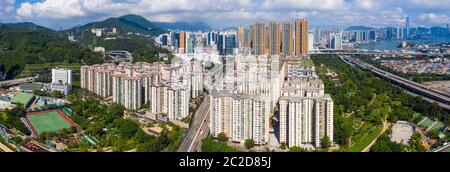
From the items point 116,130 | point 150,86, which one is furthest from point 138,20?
point 116,130

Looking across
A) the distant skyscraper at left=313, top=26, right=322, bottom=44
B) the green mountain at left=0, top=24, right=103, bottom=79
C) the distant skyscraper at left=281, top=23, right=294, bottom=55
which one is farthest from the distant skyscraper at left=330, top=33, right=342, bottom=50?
the green mountain at left=0, top=24, right=103, bottom=79

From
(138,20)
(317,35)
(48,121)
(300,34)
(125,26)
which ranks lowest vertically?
(48,121)

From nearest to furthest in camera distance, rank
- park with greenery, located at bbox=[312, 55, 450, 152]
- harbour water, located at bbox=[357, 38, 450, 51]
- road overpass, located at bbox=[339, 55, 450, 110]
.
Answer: park with greenery, located at bbox=[312, 55, 450, 152] → road overpass, located at bbox=[339, 55, 450, 110] → harbour water, located at bbox=[357, 38, 450, 51]

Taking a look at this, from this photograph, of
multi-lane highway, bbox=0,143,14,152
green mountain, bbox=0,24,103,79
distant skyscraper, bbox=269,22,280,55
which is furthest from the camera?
distant skyscraper, bbox=269,22,280,55

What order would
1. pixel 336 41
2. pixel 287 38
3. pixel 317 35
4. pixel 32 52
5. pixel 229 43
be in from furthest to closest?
pixel 336 41 → pixel 317 35 → pixel 287 38 → pixel 229 43 → pixel 32 52

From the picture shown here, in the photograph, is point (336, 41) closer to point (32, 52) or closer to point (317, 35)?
point (317, 35)

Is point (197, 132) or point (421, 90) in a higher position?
point (421, 90)

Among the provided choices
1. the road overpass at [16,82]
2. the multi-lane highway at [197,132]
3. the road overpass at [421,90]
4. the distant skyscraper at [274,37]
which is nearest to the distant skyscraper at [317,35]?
the road overpass at [421,90]

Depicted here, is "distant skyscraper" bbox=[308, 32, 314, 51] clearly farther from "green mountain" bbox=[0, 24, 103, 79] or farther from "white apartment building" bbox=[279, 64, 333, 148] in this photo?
"white apartment building" bbox=[279, 64, 333, 148]
